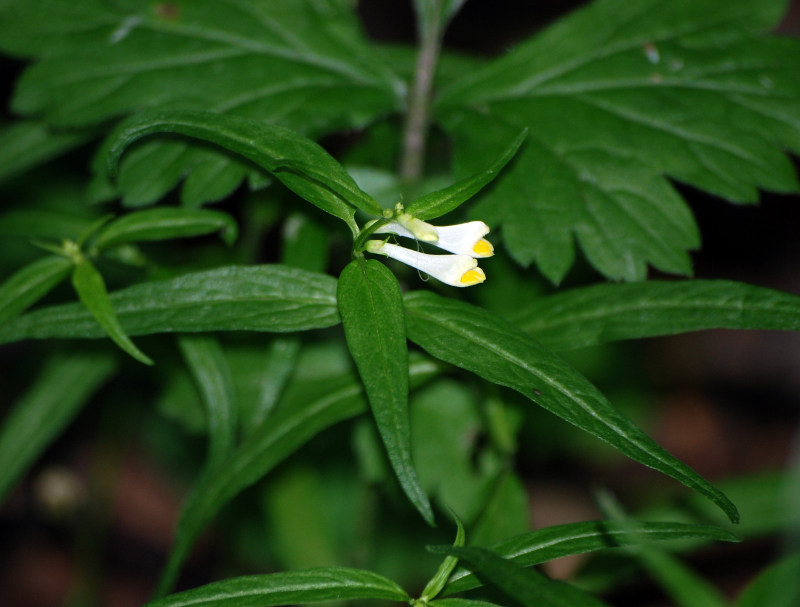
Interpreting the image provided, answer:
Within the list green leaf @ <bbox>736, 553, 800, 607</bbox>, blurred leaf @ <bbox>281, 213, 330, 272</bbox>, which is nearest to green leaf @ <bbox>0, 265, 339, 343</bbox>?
blurred leaf @ <bbox>281, 213, 330, 272</bbox>

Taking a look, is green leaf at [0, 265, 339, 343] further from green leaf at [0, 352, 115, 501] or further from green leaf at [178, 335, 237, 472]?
green leaf at [0, 352, 115, 501]

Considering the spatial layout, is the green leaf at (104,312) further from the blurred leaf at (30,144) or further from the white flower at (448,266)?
the blurred leaf at (30,144)

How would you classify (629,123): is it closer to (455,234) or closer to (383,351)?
(455,234)

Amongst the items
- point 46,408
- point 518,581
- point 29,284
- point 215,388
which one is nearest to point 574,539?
point 518,581

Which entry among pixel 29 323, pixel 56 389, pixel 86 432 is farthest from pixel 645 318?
pixel 86 432

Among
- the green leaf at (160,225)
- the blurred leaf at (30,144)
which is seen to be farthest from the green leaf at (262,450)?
the blurred leaf at (30,144)

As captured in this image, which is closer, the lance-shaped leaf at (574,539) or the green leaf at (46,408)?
the lance-shaped leaf at (574,539)
